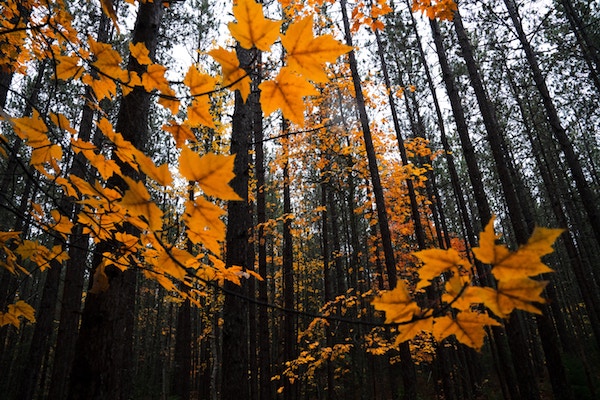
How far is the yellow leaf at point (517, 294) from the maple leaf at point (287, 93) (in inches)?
21.2

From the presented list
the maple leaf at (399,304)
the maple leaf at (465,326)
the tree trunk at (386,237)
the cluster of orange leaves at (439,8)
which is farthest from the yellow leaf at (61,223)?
the tree trunk at (386,237)

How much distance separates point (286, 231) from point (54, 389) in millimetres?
6652

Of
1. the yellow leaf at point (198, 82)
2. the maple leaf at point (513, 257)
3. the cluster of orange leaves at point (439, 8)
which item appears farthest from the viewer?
the cluster of orange leaves at point (439, 8)

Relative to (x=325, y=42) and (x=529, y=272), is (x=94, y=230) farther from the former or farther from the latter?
(x=529, y=272)

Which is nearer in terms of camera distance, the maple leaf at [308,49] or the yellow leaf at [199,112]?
the maple leaf at [308,49]

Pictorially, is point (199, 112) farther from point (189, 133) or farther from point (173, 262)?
point (173, 262)

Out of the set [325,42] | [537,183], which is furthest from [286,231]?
[537,183]

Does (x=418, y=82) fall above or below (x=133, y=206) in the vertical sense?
above

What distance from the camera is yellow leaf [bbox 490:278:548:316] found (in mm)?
580

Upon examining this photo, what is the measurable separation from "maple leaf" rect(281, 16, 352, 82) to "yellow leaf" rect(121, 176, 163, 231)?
1.36 feet

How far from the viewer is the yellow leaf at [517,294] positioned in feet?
1.90

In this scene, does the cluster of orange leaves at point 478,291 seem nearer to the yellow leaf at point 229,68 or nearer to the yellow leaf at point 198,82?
the yellow leaf at point 229,68

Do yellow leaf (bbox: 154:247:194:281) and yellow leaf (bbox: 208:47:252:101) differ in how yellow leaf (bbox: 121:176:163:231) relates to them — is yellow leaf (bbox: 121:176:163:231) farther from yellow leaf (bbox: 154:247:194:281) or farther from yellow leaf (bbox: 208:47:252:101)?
yellow leaf (bbox: 208:47:252:101)

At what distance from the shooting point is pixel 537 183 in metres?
20.5
